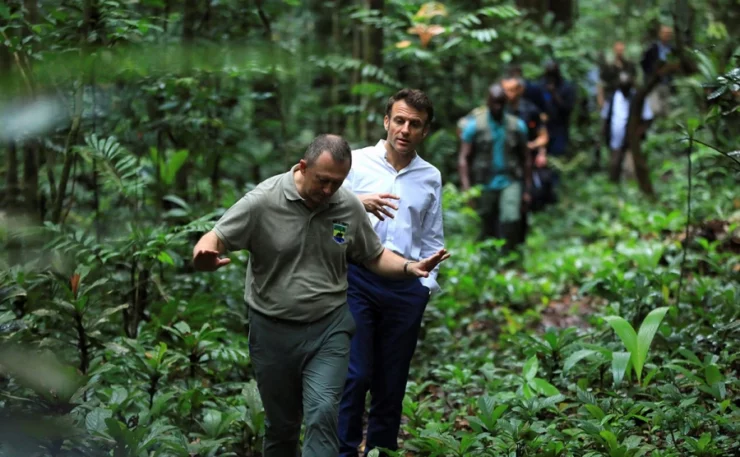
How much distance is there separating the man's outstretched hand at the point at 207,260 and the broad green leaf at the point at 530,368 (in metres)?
2.73

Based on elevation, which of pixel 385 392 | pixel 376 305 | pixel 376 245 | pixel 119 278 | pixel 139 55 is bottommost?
pixel 119 278

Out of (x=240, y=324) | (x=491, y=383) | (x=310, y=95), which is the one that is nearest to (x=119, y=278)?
(x=240, y=324)

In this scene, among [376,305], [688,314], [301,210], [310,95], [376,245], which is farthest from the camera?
[310,95]

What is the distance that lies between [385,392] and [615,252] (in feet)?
19.9

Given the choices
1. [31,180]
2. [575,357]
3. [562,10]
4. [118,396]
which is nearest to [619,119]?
[562,10]

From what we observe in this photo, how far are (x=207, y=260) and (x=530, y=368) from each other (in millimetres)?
2887

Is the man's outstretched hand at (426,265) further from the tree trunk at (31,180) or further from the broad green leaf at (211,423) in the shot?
the tree trunk at (31,180)

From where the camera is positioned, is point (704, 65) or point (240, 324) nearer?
point (240, 324)

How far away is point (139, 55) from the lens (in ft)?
20.8

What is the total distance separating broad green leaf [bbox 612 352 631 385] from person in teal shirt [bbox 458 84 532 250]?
16.5 feet

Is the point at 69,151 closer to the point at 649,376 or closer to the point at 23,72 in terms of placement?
the point at 23,72

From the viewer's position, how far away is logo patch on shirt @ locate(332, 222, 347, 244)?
447 cm

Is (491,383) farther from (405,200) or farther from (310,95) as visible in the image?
(310,95)

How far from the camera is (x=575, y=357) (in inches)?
238
